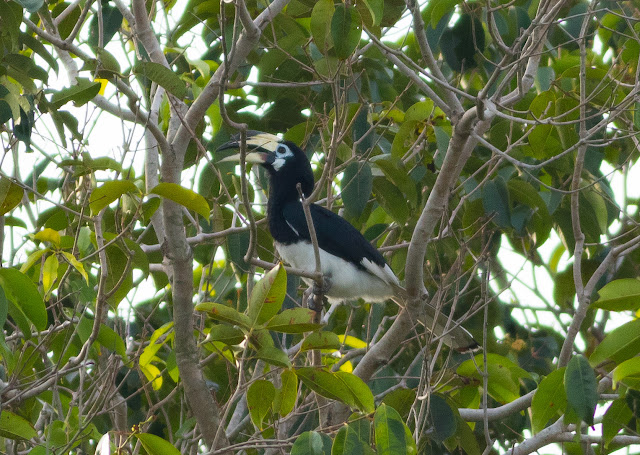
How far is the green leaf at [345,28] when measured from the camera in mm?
2539

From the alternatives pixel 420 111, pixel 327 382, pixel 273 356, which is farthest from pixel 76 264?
pixel 420 111

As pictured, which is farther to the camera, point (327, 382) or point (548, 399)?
point (548, 399)

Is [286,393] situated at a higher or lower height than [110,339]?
lower

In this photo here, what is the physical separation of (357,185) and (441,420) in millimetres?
868

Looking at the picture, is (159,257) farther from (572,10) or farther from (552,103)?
(572,10)

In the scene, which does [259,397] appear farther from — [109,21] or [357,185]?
[109,21]

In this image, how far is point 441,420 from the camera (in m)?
2.88

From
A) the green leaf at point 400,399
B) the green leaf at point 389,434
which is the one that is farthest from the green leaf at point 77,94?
the green leaf at point 400,399

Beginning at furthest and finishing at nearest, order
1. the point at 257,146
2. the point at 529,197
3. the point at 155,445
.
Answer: the point at 257,146 < the point at 529,197 < the point at 155,445

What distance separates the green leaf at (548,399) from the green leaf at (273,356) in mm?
820

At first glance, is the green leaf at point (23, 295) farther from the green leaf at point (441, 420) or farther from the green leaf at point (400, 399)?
the green leaf at point (441, 420)

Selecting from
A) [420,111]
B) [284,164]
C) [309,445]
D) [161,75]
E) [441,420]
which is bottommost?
[309,445]

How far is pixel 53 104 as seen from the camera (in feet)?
8.27

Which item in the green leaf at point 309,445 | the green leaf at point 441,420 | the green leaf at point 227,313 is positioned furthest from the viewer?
the green leaf at point 441,420
